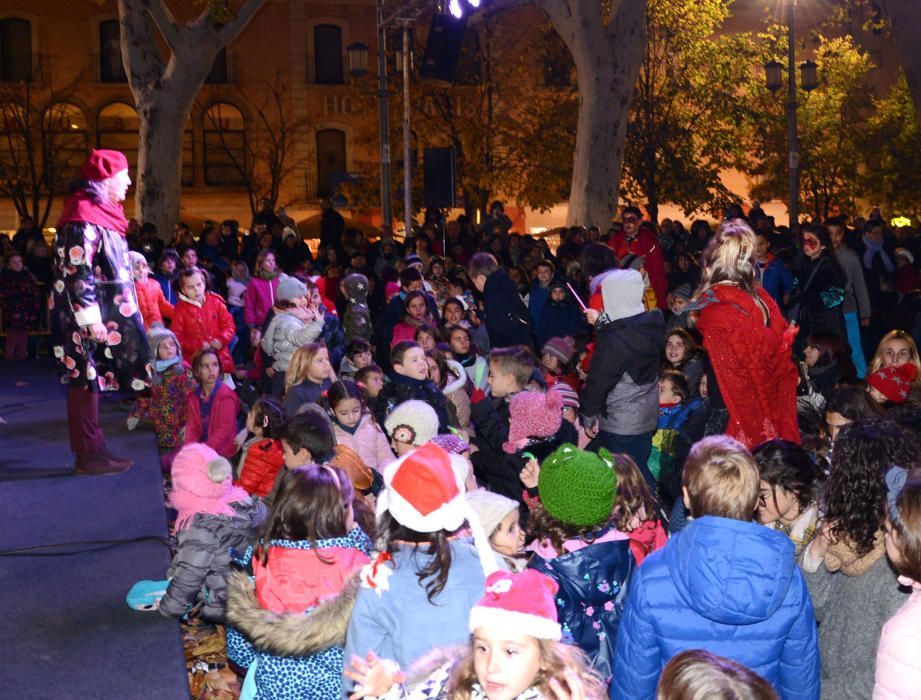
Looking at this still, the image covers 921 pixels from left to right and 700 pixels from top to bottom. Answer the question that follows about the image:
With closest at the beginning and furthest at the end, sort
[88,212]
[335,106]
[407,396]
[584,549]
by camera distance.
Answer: [584,549], [88,212], [407,396], [335,106]

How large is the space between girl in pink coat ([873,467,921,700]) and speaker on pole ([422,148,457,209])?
15399mm

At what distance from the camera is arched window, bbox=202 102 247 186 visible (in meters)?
40.3

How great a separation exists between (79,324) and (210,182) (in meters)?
33.8

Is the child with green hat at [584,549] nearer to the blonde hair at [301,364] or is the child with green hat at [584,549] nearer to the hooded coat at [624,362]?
the hooded coat at [624,362]

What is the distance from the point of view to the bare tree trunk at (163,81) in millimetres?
21594

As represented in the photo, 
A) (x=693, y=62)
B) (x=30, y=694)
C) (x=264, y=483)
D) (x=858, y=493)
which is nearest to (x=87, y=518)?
(x=264, y=483)

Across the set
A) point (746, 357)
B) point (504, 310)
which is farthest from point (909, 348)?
point (504, 310)

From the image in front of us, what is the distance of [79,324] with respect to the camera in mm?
7980

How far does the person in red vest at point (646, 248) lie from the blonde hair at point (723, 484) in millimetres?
8867

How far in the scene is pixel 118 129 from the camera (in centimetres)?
4009

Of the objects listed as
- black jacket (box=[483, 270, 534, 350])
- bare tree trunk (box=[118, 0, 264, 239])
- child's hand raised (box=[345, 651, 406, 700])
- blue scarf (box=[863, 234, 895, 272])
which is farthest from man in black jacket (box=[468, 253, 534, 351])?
bare tree trunk (box=[118, 0, 264, 239])

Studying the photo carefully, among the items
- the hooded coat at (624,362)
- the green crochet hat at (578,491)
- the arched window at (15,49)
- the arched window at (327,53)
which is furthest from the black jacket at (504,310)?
the arched window at (15,49)

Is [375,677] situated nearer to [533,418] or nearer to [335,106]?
[533,418]

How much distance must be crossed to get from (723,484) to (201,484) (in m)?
2.62
